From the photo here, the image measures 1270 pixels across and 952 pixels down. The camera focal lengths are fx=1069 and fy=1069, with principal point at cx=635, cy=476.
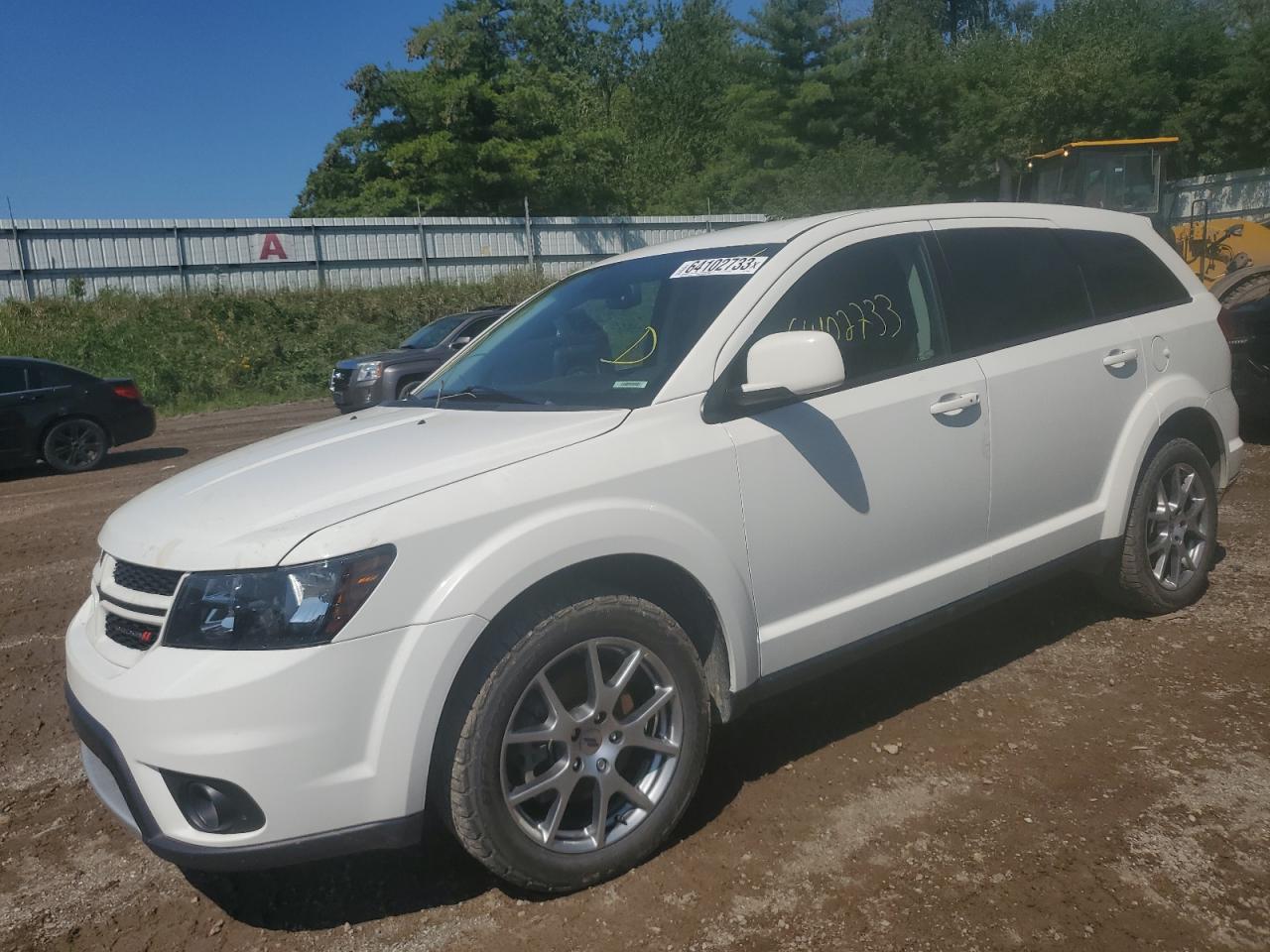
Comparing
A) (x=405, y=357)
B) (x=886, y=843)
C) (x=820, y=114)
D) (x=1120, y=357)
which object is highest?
(x=820, y=114)

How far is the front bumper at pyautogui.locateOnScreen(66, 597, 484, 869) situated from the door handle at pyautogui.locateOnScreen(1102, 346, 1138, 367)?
2960 mm

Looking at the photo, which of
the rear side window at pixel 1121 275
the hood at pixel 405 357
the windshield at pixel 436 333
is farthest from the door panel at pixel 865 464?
the windshield at pixel 436 333

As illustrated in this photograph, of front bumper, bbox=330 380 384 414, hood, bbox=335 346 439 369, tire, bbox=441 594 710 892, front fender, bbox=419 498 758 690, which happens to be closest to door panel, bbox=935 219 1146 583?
front fender, bbox=419 498 758 690

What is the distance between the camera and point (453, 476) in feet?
9.04

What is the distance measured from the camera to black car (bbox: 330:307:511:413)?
1409 cm

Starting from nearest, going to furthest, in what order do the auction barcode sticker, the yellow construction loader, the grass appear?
the auction barcode sticker < the yellow construction loader < the grass

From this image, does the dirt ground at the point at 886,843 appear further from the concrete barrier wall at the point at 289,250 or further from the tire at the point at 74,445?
the concrete barrier wall at the point at 289,250

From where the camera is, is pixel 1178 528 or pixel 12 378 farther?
pixel 12 378

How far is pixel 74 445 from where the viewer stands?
1245 cm

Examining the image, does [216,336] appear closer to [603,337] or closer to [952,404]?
[603,337]

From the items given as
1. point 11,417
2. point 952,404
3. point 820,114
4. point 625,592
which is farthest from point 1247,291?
point 820,114

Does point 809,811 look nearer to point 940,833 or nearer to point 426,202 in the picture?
point 940,833

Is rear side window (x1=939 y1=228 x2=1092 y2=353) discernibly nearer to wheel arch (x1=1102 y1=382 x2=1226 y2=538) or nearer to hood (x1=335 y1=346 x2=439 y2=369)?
wheel arch (x1=1102 y1=382 x2=1226 y2=538)

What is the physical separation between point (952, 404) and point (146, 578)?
102 inches
